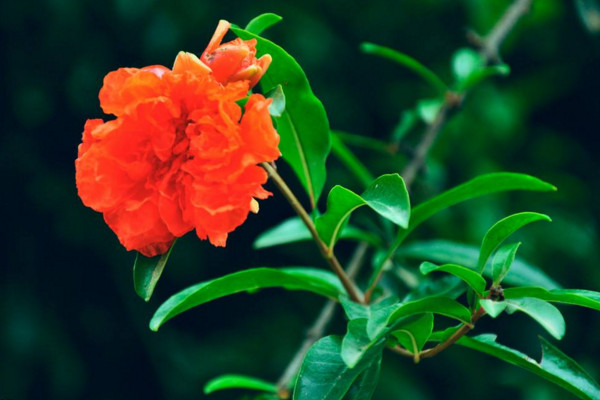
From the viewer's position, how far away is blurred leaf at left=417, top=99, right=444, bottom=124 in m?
1.34

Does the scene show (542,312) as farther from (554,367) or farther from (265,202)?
(265,202)

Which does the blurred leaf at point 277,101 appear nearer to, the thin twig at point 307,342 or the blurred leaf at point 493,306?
the blurred leaf at point 493,306

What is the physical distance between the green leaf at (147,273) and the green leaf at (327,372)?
18cm

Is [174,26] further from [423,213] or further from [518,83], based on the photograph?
[423,213]

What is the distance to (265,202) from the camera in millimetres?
1964

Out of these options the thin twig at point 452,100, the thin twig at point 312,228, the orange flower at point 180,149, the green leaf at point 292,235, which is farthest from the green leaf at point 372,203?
the thin twig at point 452,100

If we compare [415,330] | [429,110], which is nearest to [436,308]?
[415,330]

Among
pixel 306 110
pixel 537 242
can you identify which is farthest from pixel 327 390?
pixel 537 242

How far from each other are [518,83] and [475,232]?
531mm

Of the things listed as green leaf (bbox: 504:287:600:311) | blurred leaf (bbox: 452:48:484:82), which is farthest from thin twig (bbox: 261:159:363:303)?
blurred leaf (bbox: 452:48:484:82)

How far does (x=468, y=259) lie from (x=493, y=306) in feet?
1.78

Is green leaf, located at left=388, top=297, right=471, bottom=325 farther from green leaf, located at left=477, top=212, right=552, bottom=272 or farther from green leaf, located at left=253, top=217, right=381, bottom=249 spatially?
green leaf, located at left=253, top=217, right=381, bottom=249

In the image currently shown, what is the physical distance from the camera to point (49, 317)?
196cm

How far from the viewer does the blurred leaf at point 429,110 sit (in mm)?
1337
